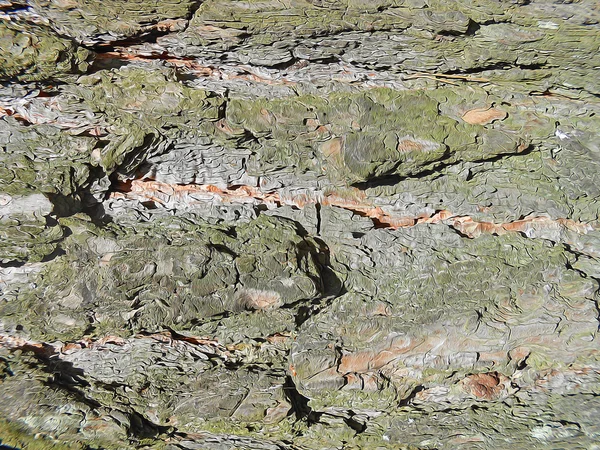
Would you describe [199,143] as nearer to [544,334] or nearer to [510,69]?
[510,69]

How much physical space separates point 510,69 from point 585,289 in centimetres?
167

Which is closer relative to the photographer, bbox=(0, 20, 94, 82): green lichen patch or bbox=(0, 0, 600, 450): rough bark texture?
bbox=(0, 20, 94, 82): green lichen patch

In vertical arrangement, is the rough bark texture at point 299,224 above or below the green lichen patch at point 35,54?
below

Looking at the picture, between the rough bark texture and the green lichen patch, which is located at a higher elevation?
the green lichen patch

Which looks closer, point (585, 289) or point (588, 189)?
point (585, 289)

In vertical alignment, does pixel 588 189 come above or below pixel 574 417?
above

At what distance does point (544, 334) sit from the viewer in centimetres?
320

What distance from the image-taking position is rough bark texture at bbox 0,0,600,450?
3.16 meters

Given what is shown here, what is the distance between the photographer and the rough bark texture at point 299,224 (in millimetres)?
3156

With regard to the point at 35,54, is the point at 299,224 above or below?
below

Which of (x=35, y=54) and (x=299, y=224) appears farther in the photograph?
(x=299, y=224)

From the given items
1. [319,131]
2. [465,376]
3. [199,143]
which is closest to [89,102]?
[199,143]

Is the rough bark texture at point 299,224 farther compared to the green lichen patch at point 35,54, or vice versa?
the rough bark texture at point 299,224

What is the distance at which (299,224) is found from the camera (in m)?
3.48
